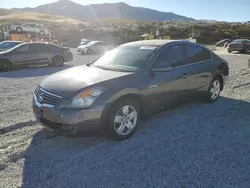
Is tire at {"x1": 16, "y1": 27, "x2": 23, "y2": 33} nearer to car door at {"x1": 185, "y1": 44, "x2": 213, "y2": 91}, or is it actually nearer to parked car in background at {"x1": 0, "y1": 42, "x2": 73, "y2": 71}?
parked car in background at {"x1": 0, "y1": 42, "x2": 73, "y2": 71}

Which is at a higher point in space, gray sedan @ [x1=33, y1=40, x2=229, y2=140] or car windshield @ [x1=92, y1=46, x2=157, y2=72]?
car windshield @ [x1=92, y1=46, x2=157, y2=72]

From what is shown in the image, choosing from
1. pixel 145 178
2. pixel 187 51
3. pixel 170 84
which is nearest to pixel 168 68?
pixel 170 84

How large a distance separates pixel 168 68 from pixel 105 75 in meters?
1.21

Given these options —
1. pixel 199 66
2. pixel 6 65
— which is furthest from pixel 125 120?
pixel 6 65

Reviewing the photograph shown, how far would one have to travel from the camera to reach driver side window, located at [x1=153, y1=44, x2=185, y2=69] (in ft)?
15.3

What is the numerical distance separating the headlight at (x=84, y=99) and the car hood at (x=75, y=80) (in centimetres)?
8

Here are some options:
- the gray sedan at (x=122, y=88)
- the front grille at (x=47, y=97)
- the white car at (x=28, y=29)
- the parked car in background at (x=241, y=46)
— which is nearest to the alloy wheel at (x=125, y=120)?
the gray sedan at (x=122, y=88)

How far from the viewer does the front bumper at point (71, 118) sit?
3.69 meters

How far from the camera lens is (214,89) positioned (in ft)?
20.8

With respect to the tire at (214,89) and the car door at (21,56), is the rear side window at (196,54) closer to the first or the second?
the tire at (214,89)

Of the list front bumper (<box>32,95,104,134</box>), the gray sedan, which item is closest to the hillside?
the gray sedan

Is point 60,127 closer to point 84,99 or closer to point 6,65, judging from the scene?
point 84,99

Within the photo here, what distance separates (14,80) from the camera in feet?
31.8

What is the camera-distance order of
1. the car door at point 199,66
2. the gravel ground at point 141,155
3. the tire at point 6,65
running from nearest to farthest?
the gravel ground at point 141,155, the car door at point 199,66, the tire at point 6,65
